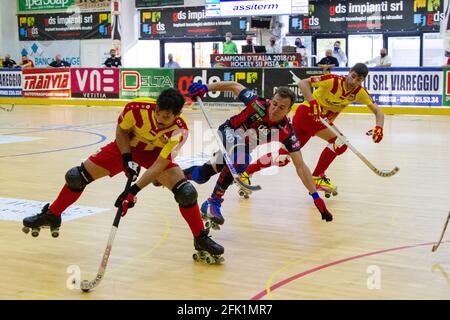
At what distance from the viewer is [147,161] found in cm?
616

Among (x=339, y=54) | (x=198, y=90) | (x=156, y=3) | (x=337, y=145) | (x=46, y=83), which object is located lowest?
(x=337, y=145)

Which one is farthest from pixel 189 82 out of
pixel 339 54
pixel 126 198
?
pixel 126 198

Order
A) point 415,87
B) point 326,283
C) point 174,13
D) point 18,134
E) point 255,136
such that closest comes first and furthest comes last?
1. point 326,283
2. point 255,136
3. point 18,134
4. point 415,87
5. point 174,13

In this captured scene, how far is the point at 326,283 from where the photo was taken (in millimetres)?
5184

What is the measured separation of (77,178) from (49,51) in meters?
27.2

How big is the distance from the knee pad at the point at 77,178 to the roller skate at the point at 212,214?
1.41 meters

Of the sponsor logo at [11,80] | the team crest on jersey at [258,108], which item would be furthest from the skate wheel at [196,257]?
the sponsor logo at [11,80]

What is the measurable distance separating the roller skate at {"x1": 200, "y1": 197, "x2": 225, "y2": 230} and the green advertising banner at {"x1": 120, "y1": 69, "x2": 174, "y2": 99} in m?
15.0

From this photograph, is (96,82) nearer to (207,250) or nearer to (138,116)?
(138,116)

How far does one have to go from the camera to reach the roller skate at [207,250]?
5672 millimetres

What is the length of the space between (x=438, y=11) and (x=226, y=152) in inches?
719

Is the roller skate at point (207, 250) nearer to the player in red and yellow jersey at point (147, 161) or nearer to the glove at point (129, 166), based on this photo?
the player in red and yellow jersey at point (147, 161)
